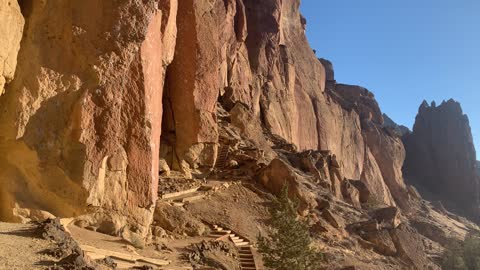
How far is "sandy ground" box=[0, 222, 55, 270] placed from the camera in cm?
773

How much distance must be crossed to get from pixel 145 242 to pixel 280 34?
141ft

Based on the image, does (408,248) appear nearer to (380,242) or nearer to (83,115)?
(380,242)

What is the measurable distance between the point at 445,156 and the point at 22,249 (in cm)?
8716

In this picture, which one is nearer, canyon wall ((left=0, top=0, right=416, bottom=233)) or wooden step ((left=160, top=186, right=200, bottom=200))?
canyon wall ((left=0, top=0, right=416, bottom=233))

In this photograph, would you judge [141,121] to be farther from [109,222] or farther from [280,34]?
[280,34]

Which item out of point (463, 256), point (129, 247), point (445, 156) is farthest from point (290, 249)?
point (445, 156)

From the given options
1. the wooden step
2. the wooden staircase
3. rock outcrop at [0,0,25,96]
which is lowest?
the wooden staircase

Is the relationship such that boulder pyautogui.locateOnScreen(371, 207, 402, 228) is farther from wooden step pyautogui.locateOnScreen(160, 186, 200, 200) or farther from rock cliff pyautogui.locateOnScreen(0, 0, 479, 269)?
wooden step pyautogui.locateOnScreen(160, 186, 200, 200)

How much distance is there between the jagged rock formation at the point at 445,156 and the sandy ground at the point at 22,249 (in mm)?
79286


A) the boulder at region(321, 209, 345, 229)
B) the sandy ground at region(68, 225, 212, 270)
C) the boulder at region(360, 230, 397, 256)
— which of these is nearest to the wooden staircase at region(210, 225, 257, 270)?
the sandy ground at region(68, 225, 212, 270)

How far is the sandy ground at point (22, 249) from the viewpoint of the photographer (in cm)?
773

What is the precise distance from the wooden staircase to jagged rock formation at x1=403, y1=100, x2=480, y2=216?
67.6m

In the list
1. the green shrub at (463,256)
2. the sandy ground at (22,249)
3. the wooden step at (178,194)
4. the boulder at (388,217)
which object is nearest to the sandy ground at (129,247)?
the sandy ground at (22,249)

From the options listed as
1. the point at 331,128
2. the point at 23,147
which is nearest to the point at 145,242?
the point at 23,147
